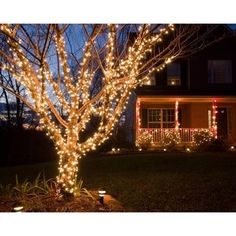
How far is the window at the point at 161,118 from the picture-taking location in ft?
61.9

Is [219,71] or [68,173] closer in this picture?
[68,173]

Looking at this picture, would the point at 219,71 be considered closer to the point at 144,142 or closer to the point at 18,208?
the point at 144,142

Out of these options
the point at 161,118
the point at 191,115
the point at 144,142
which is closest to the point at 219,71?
the point at 191,115

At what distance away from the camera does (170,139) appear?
16516mm

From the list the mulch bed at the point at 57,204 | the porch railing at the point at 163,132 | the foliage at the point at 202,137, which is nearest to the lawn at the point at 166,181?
the mulch bed at the point at 57,204

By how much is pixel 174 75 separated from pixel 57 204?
14.2 metres

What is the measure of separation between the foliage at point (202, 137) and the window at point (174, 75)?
3478 millimetres

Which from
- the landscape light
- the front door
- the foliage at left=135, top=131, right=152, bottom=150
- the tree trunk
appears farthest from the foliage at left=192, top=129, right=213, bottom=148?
the landscape light

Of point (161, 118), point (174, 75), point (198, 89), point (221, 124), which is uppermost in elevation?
point (174, 75)

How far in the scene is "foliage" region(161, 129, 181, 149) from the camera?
16469mm

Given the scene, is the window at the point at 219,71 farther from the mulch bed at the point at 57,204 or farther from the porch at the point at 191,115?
the mulch bed at the point at 57,204

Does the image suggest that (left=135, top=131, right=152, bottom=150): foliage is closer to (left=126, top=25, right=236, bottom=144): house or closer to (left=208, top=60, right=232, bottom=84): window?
(left=126, top=25, right=236, bottom=144): house

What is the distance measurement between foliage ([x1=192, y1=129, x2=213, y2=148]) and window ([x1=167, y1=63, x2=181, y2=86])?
348cm

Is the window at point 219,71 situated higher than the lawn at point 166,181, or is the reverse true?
the window at point 219,71
